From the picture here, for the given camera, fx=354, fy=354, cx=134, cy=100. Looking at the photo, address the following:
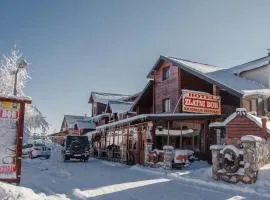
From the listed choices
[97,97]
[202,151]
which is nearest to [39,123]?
[97,97]

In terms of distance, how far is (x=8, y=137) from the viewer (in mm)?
10023

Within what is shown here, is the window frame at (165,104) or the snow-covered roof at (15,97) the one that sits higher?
the window frame at (165,104)

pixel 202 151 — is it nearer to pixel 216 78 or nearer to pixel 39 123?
pixel 216 78

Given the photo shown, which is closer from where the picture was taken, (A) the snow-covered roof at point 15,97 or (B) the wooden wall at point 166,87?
(A) the snow-covered roof at point 15,97

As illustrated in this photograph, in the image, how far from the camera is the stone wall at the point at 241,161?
1402 centimetres

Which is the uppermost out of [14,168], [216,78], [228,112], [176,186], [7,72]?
[7,72]

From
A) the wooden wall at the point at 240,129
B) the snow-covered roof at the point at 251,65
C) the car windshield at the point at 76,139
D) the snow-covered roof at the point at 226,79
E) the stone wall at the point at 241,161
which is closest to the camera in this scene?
the stone wall at the point at 241,161

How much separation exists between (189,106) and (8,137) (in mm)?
11958

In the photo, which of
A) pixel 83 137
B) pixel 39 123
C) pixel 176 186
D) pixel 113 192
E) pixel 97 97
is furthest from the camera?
pixel 39 123

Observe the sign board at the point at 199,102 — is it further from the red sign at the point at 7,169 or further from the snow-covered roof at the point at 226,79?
the red sign at the point at 7,169

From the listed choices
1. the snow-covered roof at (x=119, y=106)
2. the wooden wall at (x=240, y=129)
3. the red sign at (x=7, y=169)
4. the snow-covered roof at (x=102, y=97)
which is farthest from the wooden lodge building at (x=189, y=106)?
the snow-covered roof at (x=102, y=97)

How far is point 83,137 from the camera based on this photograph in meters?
31.8

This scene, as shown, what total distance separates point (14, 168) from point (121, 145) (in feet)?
64.6

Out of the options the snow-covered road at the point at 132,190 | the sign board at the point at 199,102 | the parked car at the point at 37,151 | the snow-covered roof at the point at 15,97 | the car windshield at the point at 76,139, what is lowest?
the snow-covered road at the point at 132,190
